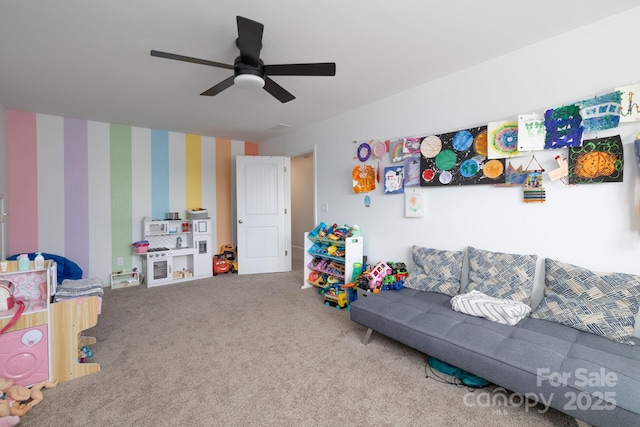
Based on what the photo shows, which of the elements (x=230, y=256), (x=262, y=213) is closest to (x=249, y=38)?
(x=262, y=213)

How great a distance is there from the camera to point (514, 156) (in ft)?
7.57

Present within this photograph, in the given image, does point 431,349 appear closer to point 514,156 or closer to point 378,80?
point 514,156

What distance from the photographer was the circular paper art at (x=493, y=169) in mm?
2388

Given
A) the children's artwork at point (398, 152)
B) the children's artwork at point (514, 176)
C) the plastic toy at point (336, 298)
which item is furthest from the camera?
the plastic toy at point (336, 298)

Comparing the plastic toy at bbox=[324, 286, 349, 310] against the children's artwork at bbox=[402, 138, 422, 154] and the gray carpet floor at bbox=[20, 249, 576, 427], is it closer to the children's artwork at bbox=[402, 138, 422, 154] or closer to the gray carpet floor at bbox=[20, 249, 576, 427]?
the gray carpet floor at bbox=[20, 249, 576, 427]

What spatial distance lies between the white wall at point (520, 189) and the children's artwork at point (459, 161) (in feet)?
0.31

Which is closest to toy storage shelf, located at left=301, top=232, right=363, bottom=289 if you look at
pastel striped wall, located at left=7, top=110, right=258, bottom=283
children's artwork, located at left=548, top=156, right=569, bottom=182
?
children's artwork, located at left=548, top=156, right=569, bottom=182

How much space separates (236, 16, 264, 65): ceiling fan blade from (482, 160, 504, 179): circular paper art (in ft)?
6.78

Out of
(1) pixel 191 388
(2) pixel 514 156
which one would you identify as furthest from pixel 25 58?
(2) pixel 514 156

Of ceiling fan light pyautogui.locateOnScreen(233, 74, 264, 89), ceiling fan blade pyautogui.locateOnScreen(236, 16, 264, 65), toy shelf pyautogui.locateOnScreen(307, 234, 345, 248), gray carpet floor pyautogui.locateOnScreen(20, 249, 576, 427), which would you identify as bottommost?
gray carpet floor pyautogui.locateOnScreen(20, 249, 576, 427)

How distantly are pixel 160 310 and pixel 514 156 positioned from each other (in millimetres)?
3907

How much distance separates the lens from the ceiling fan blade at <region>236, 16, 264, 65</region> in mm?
1594

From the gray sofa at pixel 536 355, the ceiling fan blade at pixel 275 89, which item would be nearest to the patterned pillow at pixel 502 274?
the gray sofa at pixel 536 355

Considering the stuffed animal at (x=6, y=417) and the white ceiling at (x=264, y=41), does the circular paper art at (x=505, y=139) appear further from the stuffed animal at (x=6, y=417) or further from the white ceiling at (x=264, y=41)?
the stuffed animal at (x=6, y=417)
